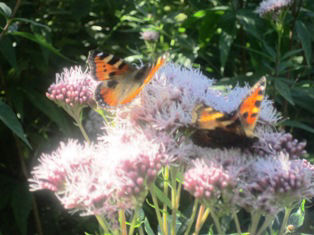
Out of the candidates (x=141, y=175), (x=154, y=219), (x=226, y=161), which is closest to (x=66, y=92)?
(x=141, y=175)

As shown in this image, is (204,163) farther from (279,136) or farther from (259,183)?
(279,136)

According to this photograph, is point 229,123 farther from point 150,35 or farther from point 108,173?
point 150,35

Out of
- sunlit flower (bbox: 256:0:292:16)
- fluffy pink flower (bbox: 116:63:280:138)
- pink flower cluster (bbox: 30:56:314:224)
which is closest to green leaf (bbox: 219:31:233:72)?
sunlit flower (bbox: 256:0:292:16)

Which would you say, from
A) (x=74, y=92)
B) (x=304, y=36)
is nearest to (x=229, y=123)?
(x=74, y=92)

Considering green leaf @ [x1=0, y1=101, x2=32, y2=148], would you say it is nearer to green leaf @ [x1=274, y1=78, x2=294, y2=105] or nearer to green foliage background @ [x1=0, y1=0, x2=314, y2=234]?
green foliage background @ [x1=0, y1=0, x2=314, y2=234]

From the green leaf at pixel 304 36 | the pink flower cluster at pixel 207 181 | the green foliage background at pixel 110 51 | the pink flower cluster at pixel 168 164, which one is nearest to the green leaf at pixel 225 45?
the green foliage background at pixel 110 51

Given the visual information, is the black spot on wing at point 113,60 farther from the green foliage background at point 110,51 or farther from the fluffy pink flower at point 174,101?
the green foliage background at point 110,51
